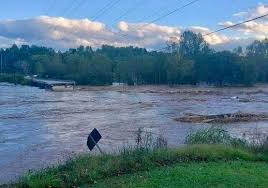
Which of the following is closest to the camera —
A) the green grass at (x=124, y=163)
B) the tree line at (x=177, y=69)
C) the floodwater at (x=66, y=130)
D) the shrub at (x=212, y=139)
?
the green grass at (x=124, y=163)

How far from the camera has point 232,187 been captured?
971 centimetres

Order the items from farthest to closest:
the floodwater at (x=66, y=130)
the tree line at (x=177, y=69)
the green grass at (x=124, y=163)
→ the tree line at (x=177, y=69), the floodwater at (x=66, y=130), the green grass at (x=124, y=163)

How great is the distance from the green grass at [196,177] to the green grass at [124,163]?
1.12 feet

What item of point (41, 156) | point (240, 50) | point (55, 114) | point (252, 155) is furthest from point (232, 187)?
point (240, 50)

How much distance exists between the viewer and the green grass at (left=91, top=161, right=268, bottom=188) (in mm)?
9953

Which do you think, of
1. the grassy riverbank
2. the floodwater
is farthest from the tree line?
the floodwater

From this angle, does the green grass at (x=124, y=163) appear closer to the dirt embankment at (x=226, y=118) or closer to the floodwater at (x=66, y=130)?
the floodwater at (x=66, y=130)

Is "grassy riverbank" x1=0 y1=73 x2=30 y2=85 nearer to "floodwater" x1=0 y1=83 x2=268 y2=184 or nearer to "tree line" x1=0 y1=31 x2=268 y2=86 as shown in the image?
"tree line" x1=0 y1=31 x2=268 y2=86

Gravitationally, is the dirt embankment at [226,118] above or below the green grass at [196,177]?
below

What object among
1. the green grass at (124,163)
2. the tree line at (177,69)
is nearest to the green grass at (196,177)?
the green grass at (124,163)

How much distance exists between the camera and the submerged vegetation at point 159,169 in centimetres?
1040

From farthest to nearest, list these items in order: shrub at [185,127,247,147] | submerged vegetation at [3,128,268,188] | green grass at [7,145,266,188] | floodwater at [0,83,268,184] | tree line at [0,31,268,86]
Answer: tree line at [0,31,268,86], floodwater at [0,83,268,184], shrub at [185,127,247,147], green grass at [7,145,266,188], submerged vegetation at [3,128,268,188]

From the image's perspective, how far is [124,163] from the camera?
1212cm

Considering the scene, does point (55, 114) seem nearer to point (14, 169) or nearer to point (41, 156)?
point (41, 156)
